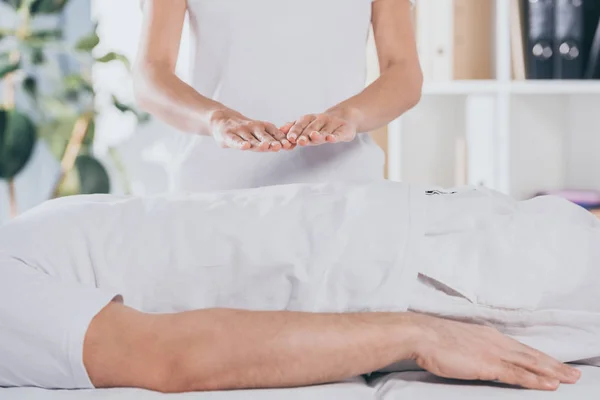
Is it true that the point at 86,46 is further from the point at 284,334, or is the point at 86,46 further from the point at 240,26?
the point at 284,334

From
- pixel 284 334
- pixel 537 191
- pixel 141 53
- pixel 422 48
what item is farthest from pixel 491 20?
pixel 284 334

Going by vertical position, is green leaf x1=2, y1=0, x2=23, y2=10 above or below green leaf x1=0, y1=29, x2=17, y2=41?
above

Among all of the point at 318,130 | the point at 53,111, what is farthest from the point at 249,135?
the point at 53,111

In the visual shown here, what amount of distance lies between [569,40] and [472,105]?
36cm

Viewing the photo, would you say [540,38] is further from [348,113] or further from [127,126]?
[127,126]

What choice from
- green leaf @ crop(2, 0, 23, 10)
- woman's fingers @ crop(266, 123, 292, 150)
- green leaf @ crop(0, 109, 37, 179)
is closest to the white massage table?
woman's fingers @ crop(266, 123, 292, 150)

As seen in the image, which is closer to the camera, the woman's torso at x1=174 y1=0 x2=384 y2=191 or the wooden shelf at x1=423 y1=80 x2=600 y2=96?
the woman's torso at x1=174 y1=0 x2=384 y2=191

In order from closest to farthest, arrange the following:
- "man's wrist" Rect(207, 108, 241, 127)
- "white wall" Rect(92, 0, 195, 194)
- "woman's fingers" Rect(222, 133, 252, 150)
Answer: "woman's fingers" Rect(222, 133, 252, 150), "man's wrist" Rect(207, 108, 241, 127), "white wall" Rect(92, 0, 195, 194)

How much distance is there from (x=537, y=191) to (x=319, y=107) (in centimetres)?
121

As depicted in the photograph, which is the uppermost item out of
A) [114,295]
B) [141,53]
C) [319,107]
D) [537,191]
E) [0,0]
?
[0,0]

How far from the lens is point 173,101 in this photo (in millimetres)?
1569

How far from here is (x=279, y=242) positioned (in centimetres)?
96

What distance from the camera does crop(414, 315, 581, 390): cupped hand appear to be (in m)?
0.88

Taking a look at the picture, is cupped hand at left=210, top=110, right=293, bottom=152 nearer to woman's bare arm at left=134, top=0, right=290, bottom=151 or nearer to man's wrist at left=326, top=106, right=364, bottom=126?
woman's bare arm at left=134, top=0, right=290, bottom=151
